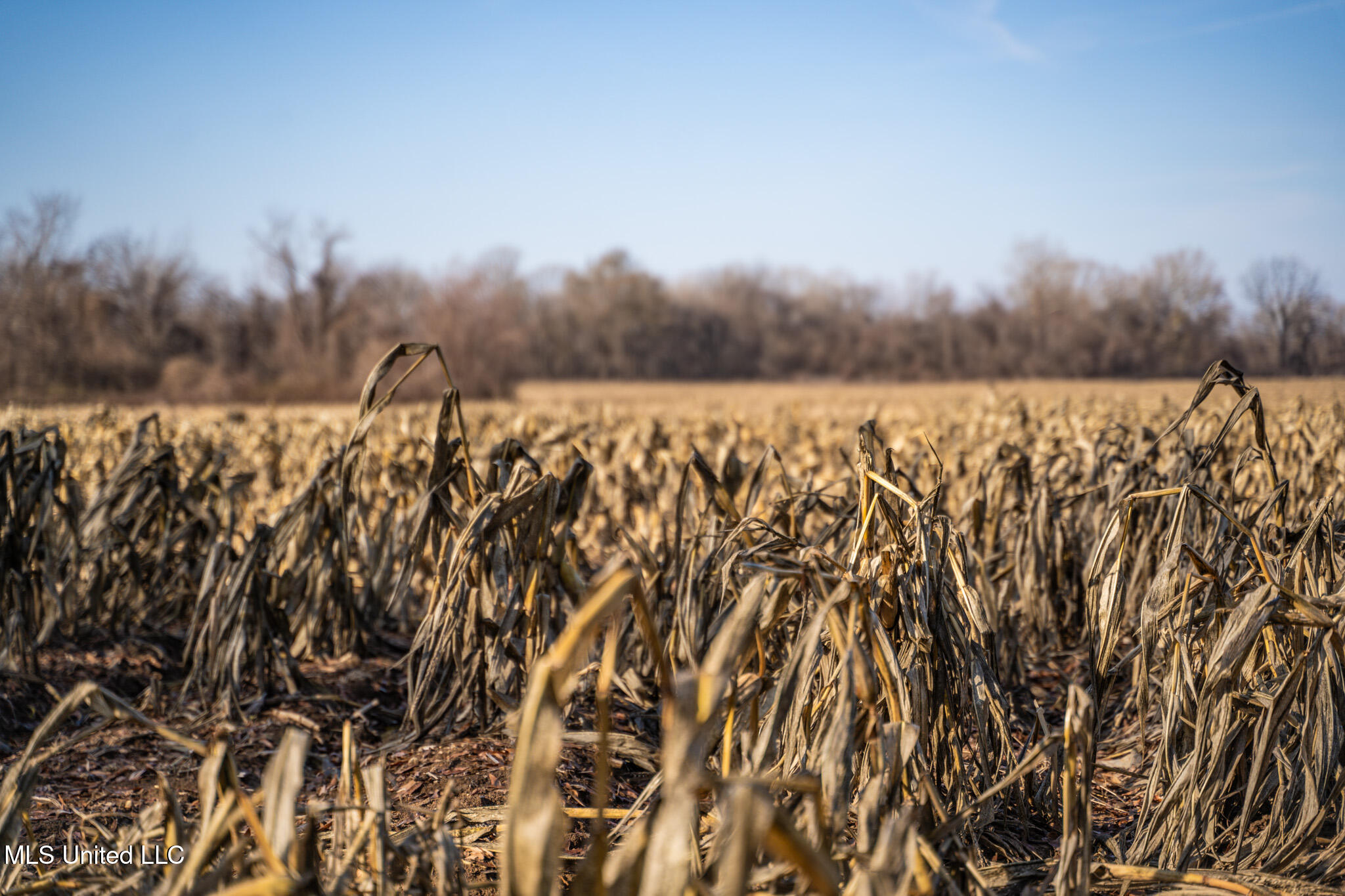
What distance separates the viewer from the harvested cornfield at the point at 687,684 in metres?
1.20

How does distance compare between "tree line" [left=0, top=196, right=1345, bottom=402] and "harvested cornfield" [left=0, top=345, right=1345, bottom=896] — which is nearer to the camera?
"harvested cornfield" [left=0, top=345, right=1345, bottom=896]

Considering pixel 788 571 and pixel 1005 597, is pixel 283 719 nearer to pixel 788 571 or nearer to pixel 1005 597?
pixel 788 571

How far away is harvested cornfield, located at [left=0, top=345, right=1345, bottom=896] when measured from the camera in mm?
1204

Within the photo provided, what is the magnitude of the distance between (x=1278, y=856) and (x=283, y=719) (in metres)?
2.99

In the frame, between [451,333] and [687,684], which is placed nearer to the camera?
[687,684]

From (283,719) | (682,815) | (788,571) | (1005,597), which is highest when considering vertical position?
(788,571)

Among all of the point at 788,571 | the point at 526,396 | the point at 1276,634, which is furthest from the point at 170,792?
the point at 526,396

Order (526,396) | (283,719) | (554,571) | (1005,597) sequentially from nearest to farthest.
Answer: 1. (554,571)
2. (283,719)
3. (1005,597)
4. (526,396)

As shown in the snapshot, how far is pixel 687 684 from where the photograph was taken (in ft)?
2.69

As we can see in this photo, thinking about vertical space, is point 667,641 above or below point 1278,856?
above

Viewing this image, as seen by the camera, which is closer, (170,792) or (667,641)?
(170,792)

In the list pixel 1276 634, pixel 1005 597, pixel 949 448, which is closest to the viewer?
pixel 1276 634

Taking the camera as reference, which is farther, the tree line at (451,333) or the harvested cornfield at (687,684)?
the tree line at (451,333)

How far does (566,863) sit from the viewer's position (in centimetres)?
195
